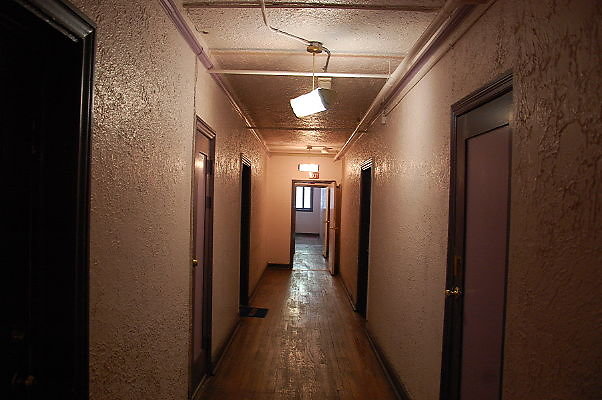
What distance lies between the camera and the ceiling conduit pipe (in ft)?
5.90

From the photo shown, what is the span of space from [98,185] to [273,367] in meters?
2.67

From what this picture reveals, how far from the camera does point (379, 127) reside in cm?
400

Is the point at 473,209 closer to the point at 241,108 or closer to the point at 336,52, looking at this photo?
the point at 336,52

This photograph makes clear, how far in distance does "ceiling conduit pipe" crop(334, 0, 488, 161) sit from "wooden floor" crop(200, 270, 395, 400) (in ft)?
8.08

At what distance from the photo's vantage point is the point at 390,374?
3.18 m

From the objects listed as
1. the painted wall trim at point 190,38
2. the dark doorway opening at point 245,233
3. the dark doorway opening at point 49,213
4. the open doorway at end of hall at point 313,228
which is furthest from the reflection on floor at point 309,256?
the dark doorway opening at point 49,213

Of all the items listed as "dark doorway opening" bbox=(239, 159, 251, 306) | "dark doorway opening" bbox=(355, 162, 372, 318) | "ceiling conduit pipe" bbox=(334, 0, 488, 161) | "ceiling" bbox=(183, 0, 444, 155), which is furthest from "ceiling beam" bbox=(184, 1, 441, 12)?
"dark doorway opening" bbox=(239, 159, 251, 306)

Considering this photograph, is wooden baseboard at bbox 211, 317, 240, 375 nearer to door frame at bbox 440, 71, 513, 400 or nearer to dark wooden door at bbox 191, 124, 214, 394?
dark wooden door at bbox 191, 124, 214, 394

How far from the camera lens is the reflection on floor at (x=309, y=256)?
8.76 m

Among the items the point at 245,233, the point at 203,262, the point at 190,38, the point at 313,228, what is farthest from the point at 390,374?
the point at 313,228

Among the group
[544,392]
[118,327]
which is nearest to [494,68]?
[544,392]

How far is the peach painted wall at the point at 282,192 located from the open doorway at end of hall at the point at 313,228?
161 mm

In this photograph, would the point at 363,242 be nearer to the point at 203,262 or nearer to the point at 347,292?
the point at 347,292

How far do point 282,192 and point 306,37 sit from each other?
20.2 ft
